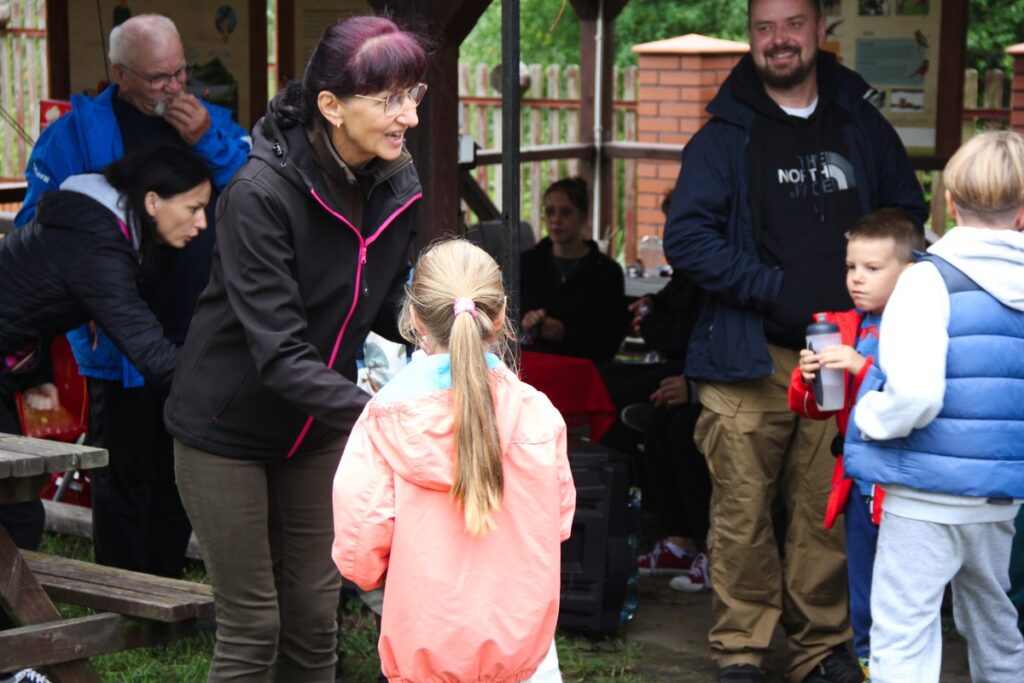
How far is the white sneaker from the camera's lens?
5.53 metres

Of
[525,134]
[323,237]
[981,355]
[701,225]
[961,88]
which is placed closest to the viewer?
[323,237]

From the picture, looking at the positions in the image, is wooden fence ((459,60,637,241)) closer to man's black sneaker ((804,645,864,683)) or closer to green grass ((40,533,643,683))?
green grass ((40,533,643,683))

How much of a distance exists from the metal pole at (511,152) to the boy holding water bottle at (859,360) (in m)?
0.80

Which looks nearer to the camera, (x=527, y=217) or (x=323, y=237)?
(x=323, y=237)

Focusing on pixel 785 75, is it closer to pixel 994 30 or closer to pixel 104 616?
pixel 104 616

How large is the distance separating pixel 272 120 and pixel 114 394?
1838 mm

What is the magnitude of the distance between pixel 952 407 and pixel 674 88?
28.3ft

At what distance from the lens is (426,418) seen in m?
2.68

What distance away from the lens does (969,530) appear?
3465 millimetres

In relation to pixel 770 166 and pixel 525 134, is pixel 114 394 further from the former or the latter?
pixel 525 134

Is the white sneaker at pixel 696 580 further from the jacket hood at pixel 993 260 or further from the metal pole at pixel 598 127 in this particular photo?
the metal pole at pixel 598 127

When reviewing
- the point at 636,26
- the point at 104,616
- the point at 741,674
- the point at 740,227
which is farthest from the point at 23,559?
the point at 636,26

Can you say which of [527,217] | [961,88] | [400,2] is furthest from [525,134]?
[400,2]

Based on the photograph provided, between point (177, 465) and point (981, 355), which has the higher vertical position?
point (981, 355)
